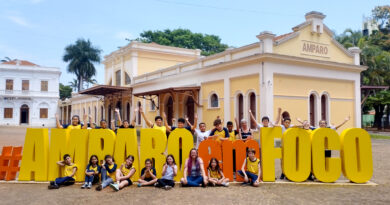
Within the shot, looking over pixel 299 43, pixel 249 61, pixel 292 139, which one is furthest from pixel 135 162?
pixel 299 43

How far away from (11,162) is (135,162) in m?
2.84

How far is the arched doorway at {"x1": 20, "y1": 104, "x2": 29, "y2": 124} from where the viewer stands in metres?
44.2

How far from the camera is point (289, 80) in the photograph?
54.0ft

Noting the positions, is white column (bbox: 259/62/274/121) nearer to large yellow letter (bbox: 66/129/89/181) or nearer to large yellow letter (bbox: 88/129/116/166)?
large yellow letter (bbox: 88/129/116/166)

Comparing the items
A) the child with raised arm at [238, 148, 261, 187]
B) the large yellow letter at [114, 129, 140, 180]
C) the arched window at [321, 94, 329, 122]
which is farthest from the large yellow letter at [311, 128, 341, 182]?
the arched window at [321, 94, 329, 122]

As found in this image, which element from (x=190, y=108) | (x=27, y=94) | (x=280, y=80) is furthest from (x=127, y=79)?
(x=27, y=94)

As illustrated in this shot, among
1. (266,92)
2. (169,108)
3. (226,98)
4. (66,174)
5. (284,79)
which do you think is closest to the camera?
(66,174)

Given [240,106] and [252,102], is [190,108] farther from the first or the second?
[252,102]

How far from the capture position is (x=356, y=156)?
7.30 meters

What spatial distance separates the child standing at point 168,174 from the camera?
6.77 meters

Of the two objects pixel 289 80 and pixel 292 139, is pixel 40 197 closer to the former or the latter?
pixel 292 139

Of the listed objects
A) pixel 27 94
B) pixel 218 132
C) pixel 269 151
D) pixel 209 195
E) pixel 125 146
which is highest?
pixel 27 94

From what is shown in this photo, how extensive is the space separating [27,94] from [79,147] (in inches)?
1631

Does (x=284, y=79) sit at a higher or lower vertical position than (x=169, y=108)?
higher
